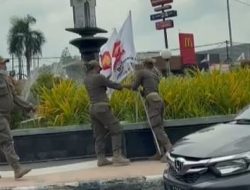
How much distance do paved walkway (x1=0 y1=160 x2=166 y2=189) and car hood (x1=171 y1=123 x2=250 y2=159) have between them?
10.8 ft

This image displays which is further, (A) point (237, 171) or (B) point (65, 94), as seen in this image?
(B) point (65, 94)

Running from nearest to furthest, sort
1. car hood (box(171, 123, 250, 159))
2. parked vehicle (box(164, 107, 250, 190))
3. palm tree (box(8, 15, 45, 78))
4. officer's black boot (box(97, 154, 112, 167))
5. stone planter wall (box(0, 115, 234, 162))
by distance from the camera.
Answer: parked vehicle (box(164, 107, 250, 190))
car hood (box(171, 123, 250, 159))
officer's black boot (box(97, 154, 112, 167))
stone planter wall (box(0, 115, 234, 162))
palm tree (box(8, 15, 45, 78))

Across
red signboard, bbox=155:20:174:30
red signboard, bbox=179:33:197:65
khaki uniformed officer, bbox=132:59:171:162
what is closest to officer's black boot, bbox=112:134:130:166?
khaki uniformed officer, bbox=132:59:171:162

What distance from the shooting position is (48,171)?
11.4 meters

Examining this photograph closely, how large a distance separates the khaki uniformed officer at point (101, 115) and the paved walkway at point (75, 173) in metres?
0.24

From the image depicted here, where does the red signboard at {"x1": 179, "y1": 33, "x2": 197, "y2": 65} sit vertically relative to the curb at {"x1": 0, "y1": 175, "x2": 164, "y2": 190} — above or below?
above

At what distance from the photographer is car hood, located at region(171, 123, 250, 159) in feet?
19.6

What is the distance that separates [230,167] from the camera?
19.2 feet

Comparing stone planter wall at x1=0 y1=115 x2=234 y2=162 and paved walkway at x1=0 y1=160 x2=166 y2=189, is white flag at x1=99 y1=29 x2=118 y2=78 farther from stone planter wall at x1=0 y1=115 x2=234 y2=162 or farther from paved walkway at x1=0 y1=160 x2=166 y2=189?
paved walkway at x1=0 y1=160 x2=166 y2=189

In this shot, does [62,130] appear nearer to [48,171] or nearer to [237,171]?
[48,171]

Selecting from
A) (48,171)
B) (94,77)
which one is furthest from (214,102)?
(48,171)

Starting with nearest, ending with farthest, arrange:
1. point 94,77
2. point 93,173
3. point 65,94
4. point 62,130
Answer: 1. point 93,173
2. point 94,77
3. point 62,130
4. point 65,94

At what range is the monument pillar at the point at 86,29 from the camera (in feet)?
45.7

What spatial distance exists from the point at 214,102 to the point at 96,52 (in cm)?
297
